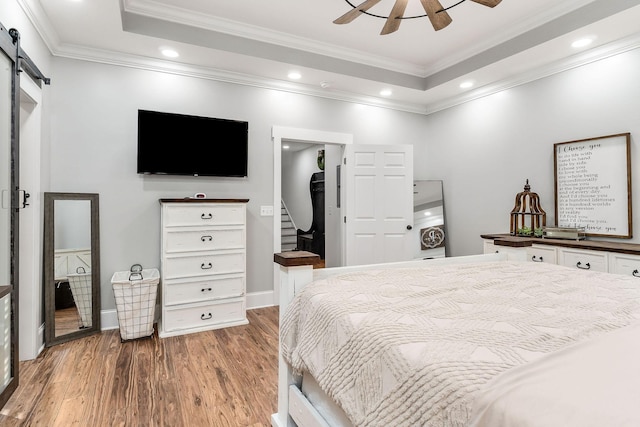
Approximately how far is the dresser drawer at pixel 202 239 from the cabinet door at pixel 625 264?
3.12 m

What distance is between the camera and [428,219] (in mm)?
4691

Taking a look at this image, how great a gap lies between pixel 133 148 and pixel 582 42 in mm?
4226

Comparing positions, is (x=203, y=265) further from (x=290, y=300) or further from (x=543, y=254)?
(x=543, y=254)

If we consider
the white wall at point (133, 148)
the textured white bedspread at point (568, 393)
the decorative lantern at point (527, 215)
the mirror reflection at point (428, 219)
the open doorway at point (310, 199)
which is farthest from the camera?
the open doorway at point (310, 199)

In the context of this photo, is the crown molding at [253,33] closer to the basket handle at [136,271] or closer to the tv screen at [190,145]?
the tv screen at [190,145]

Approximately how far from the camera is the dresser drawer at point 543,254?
10.3 feet

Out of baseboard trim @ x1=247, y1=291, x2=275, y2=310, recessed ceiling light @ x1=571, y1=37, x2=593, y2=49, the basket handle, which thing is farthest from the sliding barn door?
recessed ceiling light @ x1=571, y1=37, x2=593, y2=49

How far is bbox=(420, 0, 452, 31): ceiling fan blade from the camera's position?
2.27m

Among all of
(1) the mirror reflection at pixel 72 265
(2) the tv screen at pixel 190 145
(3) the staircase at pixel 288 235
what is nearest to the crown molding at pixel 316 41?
(2) the tv screen at pixel 190 145

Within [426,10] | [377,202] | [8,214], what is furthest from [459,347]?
[377,202]

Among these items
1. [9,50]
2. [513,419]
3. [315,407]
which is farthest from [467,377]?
[9,50]

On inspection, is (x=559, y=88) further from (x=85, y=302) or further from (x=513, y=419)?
Result: (x=85, y=302)

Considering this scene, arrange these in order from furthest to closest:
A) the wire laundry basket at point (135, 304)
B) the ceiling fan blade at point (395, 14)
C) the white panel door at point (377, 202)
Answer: the white panel door at point (377, 202)
the wire laundry basket at point (135, 304)
the ceiling fan blade at point (395, 14)

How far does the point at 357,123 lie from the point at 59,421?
157 inches
